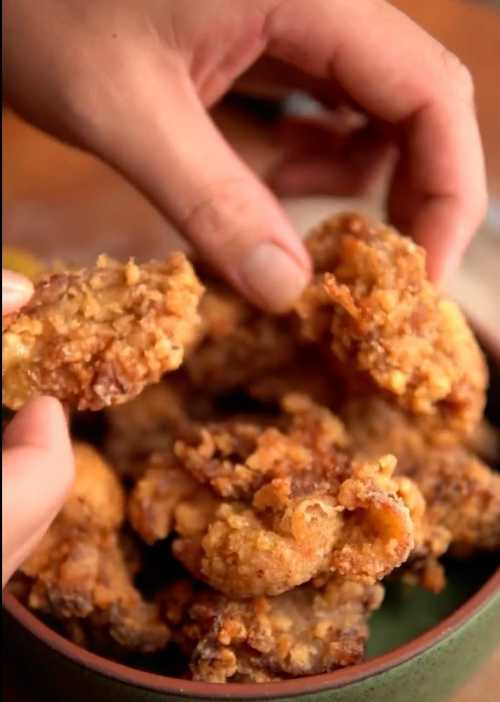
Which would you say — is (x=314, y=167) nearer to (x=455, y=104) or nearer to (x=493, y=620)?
(x=455, y=104)

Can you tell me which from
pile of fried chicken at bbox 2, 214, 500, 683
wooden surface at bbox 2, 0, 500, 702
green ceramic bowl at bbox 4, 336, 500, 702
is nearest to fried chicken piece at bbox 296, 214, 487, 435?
pile of fried chicken at bbox 2, 214, 500, 683

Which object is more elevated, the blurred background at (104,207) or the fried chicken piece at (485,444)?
the fried chicken piece at (485,444)

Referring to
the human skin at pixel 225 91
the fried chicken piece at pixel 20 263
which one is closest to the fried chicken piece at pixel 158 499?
the human skin at pixel 225 91

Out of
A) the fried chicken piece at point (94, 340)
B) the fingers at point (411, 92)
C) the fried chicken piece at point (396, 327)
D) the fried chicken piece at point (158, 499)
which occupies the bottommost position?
the fried chicken piece at point (158, 499)

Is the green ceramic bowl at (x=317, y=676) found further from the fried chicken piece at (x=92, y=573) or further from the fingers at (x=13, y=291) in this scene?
the fingers at (x=13, y=291)

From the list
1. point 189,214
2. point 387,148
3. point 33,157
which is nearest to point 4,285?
point 189,214

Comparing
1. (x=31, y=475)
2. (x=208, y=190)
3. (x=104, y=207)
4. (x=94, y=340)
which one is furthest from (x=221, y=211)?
(x=104, y=207)

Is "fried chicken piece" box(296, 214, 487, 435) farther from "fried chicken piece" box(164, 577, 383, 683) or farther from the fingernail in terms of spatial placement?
"fried chicken piece" box(164, 577, 383, 683)
